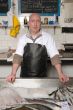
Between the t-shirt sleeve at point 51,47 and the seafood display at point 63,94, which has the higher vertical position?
the t-shirt sleeve at point 51,47

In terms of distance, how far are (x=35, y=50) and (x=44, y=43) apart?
200mm

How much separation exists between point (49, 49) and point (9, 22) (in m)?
1.37

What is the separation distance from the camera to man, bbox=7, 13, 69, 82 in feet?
8.86

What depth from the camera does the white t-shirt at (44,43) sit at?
2.74m

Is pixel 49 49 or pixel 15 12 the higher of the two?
pixel 15 12

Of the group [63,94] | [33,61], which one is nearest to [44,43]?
[33,61]

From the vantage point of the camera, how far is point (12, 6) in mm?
4035

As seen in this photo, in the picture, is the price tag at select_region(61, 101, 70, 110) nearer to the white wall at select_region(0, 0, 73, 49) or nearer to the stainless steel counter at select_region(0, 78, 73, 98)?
the stainless steel counter at select_region(0, 78, 73, 98)

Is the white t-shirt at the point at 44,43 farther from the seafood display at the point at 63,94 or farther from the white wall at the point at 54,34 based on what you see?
the white wall at the point at 54,34

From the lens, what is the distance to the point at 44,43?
9.59 ft

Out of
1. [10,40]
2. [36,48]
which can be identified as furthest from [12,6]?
[36,48]

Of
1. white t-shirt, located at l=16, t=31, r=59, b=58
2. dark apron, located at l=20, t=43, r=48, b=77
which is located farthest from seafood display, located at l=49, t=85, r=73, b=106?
Answer: dark apron, located at l=20, t=43, r=48, b=77

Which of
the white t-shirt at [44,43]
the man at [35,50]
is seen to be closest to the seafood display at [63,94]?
the man at [35,50]

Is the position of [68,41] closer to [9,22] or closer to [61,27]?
[61,27]
